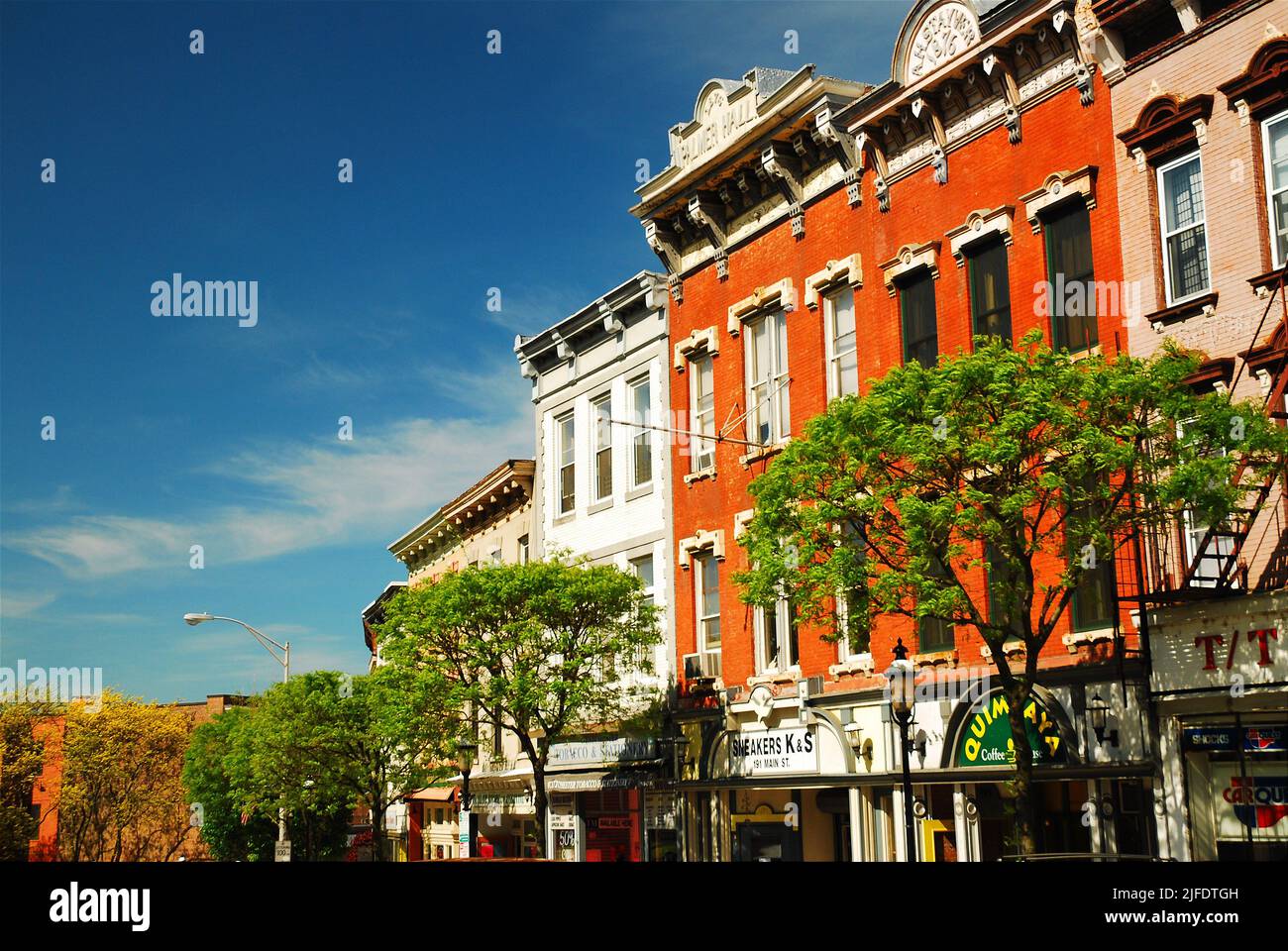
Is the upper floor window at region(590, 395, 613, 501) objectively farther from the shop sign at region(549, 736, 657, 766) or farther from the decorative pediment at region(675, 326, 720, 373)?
the shop sign at region(549, 736, 657, 766)

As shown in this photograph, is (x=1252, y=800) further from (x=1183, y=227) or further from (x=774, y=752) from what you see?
(x=774, y=752)

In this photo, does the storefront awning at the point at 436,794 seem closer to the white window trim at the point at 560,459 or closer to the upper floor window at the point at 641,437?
the white window trim at the point at 560,459

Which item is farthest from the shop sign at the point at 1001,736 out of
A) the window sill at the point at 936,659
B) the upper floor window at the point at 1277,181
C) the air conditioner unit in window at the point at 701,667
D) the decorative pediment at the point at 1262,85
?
the decorative pediment at the point at 1262,85

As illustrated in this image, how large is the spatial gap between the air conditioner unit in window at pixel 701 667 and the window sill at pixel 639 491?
174 inches

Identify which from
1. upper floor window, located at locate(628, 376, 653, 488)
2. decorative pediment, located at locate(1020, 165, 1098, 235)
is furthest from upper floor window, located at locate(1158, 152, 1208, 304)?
upper floor window, located at locate(628, 376, 653, 488)

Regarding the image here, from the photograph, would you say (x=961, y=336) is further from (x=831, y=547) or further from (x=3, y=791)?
(x=3, y=791)

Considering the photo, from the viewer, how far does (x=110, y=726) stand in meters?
77.3

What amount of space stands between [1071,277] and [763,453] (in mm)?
8733

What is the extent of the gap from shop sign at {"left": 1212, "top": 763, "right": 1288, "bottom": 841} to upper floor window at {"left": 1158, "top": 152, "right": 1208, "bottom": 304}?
6740 mm

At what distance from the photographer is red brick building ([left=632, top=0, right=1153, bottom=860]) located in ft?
70.1

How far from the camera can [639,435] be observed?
34.1 metres

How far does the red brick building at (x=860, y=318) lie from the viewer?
70.1 feet
